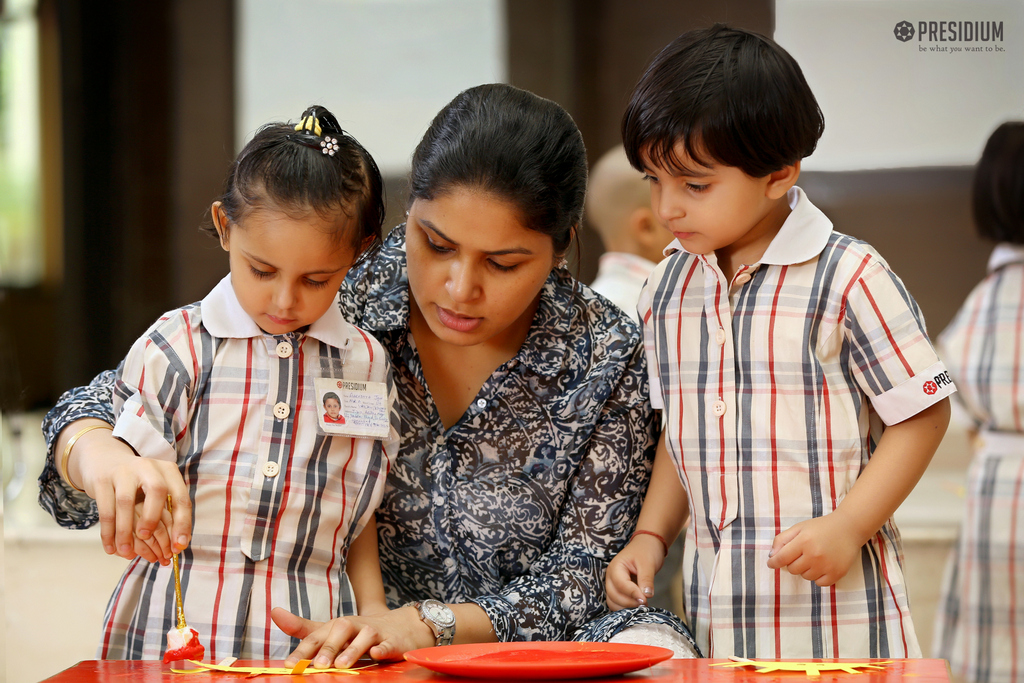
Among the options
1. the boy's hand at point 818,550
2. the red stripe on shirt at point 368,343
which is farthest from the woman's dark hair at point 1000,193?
the red stripe on shirt at point 368,343

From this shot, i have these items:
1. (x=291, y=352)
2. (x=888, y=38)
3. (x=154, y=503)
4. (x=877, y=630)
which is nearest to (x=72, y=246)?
(x=291, y=352)

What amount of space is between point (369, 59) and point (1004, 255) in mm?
1622

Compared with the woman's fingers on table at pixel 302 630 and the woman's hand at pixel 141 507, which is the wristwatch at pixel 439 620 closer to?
the woman's fingers on table at pixel 302 630

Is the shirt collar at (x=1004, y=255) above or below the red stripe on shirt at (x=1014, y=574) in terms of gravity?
above

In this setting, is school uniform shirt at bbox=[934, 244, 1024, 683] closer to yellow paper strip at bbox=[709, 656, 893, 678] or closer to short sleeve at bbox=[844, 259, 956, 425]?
short sleeve at bbox=[844, 259, 956, 425]

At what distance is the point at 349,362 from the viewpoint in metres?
1.27

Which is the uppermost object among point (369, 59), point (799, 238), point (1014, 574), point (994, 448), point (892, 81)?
point (369, 59)

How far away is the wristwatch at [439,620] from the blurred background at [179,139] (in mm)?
1359

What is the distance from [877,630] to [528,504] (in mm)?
479

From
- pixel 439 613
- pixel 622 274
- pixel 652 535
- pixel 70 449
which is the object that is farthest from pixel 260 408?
pixel 622 274

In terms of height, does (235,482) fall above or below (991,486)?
above

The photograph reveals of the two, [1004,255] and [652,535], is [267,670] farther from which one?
[1004,255]

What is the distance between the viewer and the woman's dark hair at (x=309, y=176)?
3.79 feet

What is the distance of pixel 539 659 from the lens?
2.91ft
